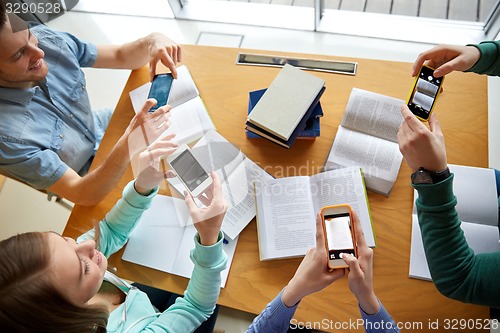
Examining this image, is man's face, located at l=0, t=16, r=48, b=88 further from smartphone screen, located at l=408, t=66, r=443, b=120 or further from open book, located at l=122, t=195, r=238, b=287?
smartphone screen, located at l=408, t=66, r=443, b=120

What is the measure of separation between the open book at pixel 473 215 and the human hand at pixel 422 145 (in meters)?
0.17

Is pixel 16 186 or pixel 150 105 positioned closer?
pixel 150 105

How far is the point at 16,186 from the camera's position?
204cm

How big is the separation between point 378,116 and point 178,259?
0.74 meters

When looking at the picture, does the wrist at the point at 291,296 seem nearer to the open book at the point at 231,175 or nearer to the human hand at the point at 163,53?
the open book at the point at 231,175

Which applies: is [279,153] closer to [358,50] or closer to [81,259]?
[81,259]

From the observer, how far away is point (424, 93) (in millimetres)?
1118

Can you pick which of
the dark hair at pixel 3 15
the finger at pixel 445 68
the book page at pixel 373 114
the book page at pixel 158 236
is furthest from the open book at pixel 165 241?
the finger at pixel 445 68

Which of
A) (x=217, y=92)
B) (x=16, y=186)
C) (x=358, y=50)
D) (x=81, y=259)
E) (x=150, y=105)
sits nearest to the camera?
(x=81, y=259)

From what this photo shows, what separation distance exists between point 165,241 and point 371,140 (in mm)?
686

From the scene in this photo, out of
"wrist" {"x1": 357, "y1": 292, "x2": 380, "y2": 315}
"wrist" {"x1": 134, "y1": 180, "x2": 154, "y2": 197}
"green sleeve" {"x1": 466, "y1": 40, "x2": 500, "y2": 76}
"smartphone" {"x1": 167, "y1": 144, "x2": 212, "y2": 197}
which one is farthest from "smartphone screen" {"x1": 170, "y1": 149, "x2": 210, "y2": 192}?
"green sleeve" {"x1": 466, "y1": 40, "x2": 500, "y2": 76}

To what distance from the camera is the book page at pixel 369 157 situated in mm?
1147

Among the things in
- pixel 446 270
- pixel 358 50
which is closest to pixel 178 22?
pixel 358 50

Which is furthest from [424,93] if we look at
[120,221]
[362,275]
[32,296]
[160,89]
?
[32,296]
